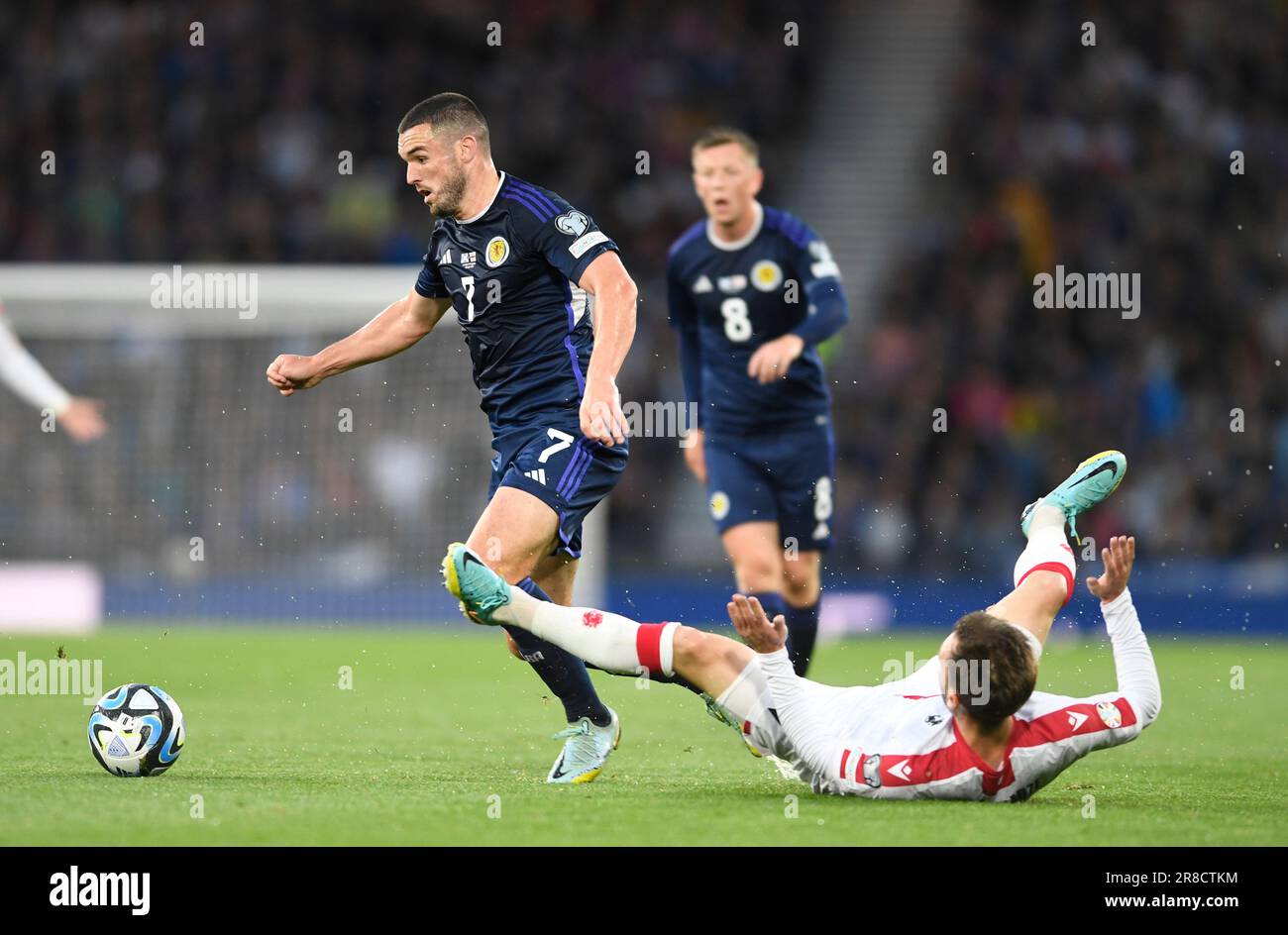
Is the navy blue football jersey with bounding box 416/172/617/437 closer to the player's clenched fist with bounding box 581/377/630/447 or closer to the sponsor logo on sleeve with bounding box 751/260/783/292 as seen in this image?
the player's clenched fist with bounding box 581/377/630/447

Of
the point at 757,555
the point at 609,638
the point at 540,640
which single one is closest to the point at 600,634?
the point at 609,638

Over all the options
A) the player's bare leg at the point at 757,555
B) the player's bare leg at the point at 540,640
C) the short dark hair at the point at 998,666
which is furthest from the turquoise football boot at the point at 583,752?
the player's bare leg at the point at 757,555

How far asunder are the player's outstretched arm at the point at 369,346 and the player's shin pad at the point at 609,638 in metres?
1.67

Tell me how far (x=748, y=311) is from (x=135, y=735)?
4155mm

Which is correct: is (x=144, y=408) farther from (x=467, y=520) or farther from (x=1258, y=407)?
(x=1258, y=407)

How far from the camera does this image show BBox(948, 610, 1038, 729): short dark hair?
5609 millimetres

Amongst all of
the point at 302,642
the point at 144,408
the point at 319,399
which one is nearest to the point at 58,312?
the point at 144,408

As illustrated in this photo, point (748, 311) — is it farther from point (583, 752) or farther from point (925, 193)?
point (925, 193)

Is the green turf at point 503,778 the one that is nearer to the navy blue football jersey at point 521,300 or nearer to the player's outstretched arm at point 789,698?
the player's outstretched arm at point 789,698

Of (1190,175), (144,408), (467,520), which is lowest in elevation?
(467,520)

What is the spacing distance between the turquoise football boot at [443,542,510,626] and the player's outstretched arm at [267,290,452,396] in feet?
5.23

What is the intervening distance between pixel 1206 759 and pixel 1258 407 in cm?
1056

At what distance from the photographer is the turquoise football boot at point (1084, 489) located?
7.10m

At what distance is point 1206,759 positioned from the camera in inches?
304
